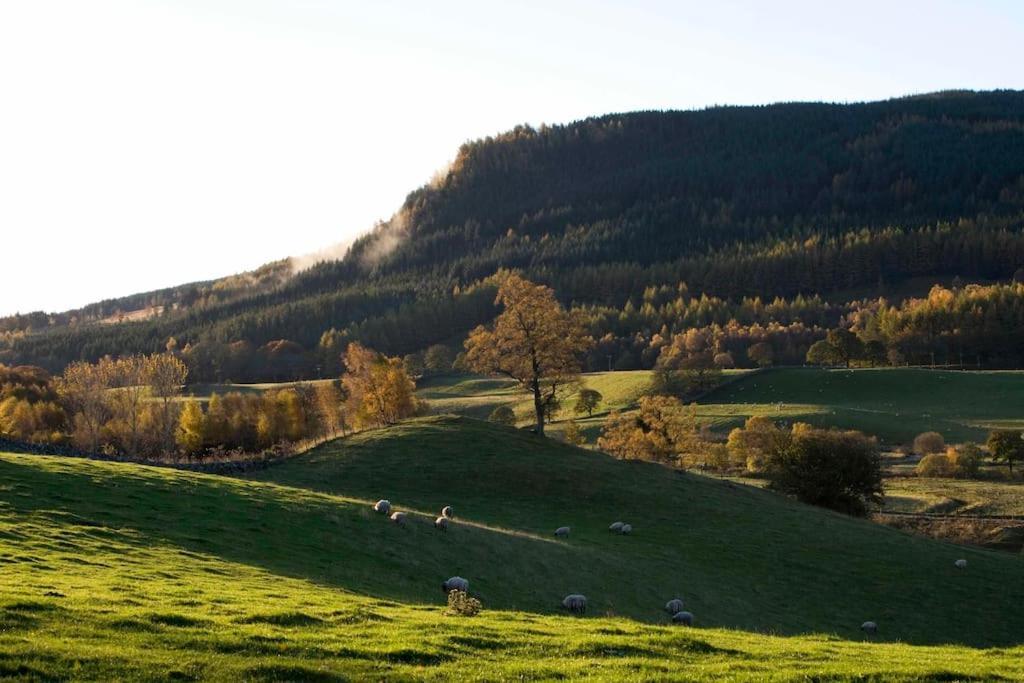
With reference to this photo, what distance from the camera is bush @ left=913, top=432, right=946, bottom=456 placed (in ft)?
396

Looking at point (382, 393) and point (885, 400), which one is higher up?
point (382, 393)

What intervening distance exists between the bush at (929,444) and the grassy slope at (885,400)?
591cm

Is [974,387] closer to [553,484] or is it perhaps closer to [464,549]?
[553,484]

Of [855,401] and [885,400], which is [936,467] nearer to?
[885,400]

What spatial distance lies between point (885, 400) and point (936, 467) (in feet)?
182

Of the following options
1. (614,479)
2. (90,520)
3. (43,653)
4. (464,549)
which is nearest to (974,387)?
(614,479)

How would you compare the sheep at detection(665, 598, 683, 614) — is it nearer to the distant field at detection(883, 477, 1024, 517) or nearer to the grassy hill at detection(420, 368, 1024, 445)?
the distant field at detection(883, 477, 1024, 517)

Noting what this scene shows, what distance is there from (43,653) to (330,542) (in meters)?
19.5

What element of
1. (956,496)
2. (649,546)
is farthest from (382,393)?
(956,496)

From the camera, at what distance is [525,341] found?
76.1 meters

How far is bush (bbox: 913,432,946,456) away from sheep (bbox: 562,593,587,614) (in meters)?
100

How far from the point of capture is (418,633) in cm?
2195

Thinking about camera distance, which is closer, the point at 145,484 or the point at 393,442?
the point at 145,484

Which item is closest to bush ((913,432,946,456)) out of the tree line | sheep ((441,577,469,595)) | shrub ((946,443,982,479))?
shrub ((946,443,982,479))
